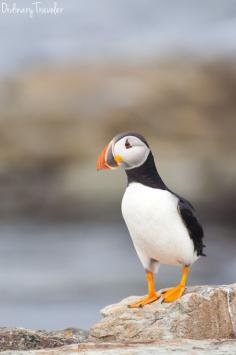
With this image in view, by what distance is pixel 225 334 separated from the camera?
279 inches

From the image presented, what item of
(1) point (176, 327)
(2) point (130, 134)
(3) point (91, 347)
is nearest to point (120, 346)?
(3) point (91, 347)

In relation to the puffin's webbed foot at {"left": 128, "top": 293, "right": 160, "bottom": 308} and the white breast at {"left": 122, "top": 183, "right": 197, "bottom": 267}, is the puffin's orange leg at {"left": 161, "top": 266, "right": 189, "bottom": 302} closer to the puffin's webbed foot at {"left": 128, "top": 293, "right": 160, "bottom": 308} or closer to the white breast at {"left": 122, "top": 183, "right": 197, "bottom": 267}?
the puffin's webbed foot at {"left": 128, "top": 293, "right": 160, "bottom": 308}

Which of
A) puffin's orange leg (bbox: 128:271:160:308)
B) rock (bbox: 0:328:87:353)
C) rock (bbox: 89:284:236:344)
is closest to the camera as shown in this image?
rock (bbox: 0:328:87:353)

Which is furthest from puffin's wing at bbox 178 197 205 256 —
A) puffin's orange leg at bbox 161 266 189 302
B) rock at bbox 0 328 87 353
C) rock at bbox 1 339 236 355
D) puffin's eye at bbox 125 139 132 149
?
rock at bbox 1 339 236 355

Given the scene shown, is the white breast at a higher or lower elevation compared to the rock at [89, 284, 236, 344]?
higher

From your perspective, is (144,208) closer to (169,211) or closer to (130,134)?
(169,211)

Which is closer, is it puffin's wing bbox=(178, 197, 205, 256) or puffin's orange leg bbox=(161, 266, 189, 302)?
puffin's wing bbox=(178, 197, 205, 256)

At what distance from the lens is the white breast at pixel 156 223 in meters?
6.93

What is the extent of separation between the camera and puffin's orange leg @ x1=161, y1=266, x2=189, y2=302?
7.19m

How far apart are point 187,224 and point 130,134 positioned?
983 mm

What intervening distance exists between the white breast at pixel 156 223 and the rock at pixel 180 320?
16.9 inches

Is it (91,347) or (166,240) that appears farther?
(166,240)

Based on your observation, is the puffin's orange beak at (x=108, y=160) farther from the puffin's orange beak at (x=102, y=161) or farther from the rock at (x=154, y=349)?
the rock at (x=154, y=349)

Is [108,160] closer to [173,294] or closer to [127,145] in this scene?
[127,145]
